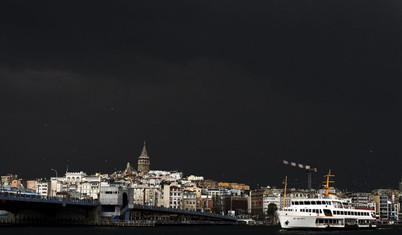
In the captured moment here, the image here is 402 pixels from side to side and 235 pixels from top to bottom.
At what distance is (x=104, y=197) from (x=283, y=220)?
48.1 metres

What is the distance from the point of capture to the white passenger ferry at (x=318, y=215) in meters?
101

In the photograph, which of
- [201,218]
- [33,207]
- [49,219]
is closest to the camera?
[33,207]

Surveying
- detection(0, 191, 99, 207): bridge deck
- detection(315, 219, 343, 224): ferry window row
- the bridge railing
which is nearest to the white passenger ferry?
detection(315, 219, 343, 224): ferry window row

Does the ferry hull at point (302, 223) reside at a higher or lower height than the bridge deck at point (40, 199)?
lower

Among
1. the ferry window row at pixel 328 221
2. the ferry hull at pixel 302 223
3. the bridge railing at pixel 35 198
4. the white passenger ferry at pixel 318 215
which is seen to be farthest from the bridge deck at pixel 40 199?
the ferry window row at pixel 328 221

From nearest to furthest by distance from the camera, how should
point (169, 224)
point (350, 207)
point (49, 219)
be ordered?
point (350, 207)
point (49, 219)
point (169, 224)

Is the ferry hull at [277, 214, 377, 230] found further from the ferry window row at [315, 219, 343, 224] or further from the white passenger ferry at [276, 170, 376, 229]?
the ferry window row at [315, 219, 343, 224]

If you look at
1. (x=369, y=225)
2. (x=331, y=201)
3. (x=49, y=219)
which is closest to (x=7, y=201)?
(x=49, y=219)

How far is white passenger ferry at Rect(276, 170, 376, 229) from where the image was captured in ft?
331

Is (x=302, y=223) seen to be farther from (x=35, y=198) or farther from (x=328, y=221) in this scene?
(x=35, y=198)

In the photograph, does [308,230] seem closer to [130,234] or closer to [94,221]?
[130,234]

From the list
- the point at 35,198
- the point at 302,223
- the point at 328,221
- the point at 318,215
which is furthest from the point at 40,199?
the point at 328,221

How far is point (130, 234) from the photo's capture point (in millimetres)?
100312

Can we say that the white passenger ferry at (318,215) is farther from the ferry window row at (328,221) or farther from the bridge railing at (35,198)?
the bridge railing at (35,198)
